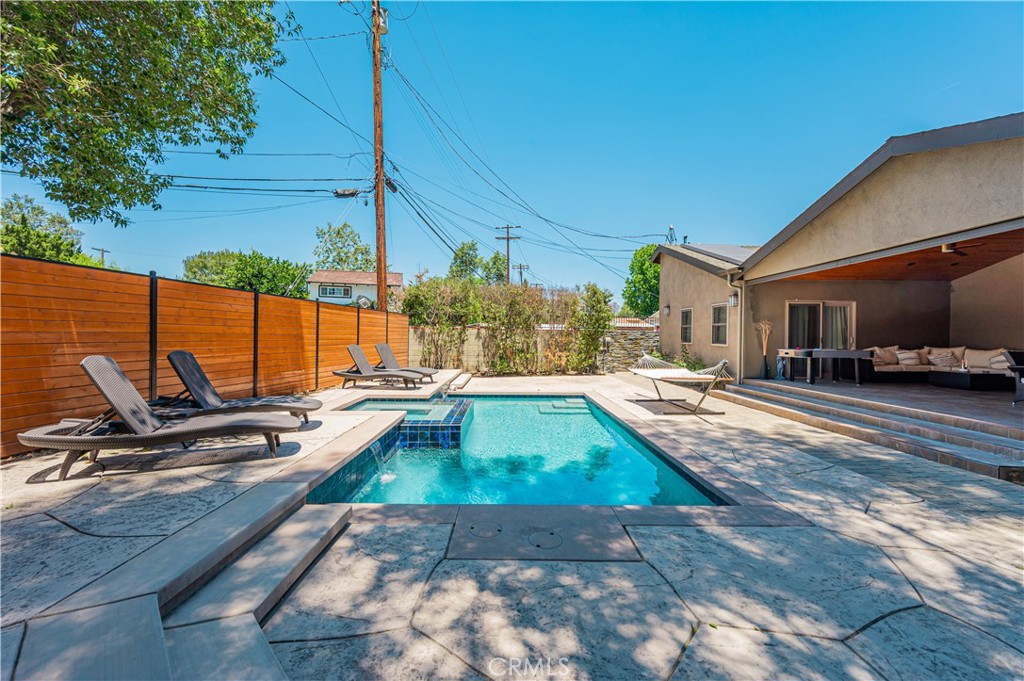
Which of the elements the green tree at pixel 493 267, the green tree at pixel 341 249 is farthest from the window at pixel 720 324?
the green tree at pixel 493 267

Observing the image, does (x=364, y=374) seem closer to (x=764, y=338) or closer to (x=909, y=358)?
(x=764, y=338)

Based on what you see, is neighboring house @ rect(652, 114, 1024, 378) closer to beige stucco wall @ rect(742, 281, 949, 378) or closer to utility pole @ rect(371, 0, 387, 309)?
beige stucco wall @ rect(742, 281, 949, 378)

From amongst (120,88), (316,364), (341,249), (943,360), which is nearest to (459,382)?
(316,364)

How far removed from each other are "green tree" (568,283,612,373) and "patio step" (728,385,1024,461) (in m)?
6.18

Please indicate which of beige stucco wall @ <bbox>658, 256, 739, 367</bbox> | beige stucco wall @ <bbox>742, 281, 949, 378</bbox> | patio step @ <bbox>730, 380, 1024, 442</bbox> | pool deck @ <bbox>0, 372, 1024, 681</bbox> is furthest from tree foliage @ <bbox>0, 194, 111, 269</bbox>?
patio step @ <bbox>730, 380, 1024, 442</bbox>

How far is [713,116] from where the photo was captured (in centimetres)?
1556

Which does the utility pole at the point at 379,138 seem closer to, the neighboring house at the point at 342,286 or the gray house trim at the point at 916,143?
the gray house trim at the point at 916,143

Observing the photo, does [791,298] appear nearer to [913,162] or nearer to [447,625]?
[913,162]

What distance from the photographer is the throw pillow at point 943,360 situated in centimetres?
852

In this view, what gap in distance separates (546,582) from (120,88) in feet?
27.7

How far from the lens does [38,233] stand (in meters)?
24.1

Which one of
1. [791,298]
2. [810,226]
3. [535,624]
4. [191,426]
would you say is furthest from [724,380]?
[191,426]

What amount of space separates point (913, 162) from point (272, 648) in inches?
316

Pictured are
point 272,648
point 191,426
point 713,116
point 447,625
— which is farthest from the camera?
point 713,116
